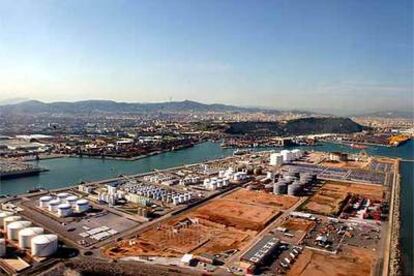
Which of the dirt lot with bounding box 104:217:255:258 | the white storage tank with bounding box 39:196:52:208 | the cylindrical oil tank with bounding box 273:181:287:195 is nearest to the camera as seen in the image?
the dirt lot with bounding box 104:217:255:258

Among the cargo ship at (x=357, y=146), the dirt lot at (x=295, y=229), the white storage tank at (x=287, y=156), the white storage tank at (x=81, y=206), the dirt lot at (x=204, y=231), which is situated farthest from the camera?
the cargo ship at (x=357, y=146)

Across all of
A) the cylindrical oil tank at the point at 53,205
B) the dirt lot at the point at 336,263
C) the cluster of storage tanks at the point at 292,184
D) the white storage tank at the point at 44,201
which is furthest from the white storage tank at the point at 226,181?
the dirt lot at the point at 336,263

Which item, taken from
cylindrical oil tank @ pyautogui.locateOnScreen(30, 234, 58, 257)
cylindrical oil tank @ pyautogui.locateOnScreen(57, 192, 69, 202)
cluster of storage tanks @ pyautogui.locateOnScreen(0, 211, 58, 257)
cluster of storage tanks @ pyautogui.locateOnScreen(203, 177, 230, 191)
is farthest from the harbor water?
cylindrical oil tank @ pyautogui.locateOnScreen(30, 234, 58, 257)

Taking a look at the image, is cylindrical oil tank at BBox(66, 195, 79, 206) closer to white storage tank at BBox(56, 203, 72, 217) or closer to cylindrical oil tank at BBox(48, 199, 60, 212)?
cylindrical oil tank at BBox(48, 199, 60, 212)

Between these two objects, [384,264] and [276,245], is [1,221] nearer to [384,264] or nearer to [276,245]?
[276,245]

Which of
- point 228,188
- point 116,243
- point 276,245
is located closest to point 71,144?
point 228,188

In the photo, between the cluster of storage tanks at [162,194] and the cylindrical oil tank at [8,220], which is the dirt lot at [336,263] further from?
the cylindrical oil tank at [8,220]
